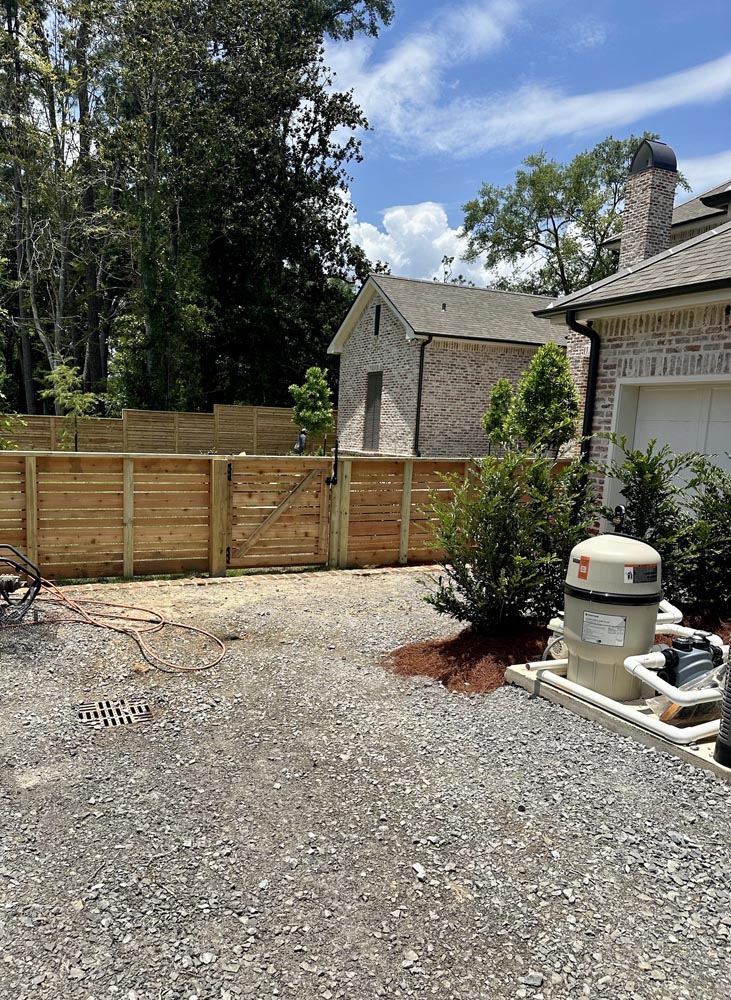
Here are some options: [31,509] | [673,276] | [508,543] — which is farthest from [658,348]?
[31,509]

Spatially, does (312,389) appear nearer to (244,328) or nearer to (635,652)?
(244,328)

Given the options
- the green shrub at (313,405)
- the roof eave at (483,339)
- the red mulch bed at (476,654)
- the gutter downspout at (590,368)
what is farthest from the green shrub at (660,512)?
the green shrub at (313,405)

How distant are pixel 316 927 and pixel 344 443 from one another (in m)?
22.7

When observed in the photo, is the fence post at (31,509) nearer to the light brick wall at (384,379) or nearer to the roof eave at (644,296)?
the roof eave at (644,296)

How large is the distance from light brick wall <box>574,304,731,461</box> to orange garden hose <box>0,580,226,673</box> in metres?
5.63

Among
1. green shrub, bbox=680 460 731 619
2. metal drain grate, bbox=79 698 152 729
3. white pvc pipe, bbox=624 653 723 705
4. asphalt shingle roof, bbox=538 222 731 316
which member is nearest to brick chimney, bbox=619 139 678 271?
asphalt shingle roof, bbox=538 222 731 316

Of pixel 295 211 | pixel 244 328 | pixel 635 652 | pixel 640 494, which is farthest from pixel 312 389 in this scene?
pixel 635 652

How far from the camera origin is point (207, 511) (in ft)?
28.8

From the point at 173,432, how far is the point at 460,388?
1141 centimetres

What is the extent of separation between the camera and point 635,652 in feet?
14.6

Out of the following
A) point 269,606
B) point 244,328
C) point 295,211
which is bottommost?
point 269,606

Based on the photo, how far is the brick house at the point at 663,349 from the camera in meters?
7.01

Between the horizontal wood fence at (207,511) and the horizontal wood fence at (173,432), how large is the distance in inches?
624

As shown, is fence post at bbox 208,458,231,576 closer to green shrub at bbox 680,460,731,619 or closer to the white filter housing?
the white filter housing
